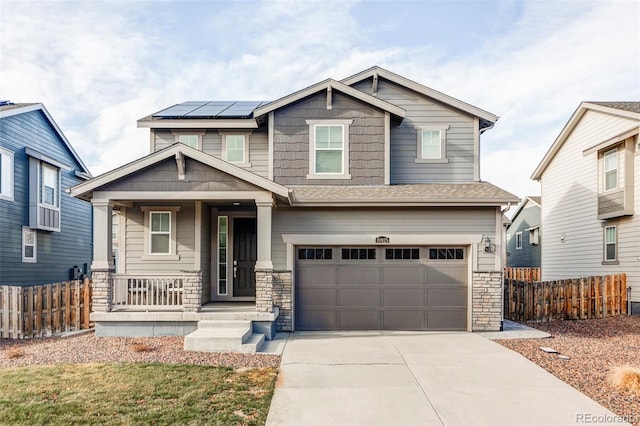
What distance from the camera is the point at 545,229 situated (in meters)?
19.1

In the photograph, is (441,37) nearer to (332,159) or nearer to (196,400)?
(332,159)

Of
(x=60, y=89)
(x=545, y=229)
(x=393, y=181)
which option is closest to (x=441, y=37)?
(x=393, y=181)

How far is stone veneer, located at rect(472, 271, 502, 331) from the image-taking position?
10328mm

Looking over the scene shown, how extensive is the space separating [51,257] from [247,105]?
30.8 ft

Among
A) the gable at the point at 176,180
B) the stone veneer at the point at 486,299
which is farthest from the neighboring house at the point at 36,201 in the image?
the stone veneer at the point at 486,299

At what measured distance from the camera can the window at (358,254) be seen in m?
10.6

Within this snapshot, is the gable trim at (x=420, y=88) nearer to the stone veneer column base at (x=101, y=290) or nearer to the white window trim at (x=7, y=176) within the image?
the stone veneer column base at (x=101, y=290)

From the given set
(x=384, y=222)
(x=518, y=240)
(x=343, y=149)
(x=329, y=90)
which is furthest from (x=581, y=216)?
(x=518, y=240)

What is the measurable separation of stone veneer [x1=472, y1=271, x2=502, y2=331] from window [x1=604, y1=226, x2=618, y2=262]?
21.6 ft

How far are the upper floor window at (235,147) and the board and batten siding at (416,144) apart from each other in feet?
13.5

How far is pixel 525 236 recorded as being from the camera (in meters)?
26.2

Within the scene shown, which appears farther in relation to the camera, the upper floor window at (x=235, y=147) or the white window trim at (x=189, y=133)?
the white window trim at (x=189, y=133)

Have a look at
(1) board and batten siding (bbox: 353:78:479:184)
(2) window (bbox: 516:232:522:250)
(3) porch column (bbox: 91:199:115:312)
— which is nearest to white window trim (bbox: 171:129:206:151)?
(3) porch column (bbox: 91:199:115:312)

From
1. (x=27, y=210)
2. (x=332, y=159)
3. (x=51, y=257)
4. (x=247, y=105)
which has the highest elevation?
(x=247, y=105)
